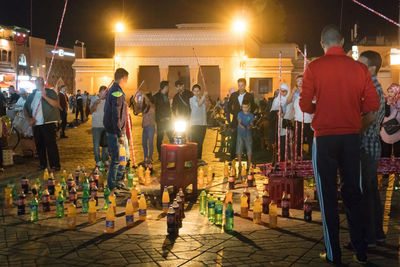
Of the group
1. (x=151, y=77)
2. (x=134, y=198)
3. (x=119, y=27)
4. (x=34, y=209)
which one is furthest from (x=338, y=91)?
(x=151, y=77)

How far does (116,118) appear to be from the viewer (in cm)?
836

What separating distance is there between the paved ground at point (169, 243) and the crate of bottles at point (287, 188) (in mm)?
271

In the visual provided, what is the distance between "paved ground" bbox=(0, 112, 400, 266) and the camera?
5094 millimetres

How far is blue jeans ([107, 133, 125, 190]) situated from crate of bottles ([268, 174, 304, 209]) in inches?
112

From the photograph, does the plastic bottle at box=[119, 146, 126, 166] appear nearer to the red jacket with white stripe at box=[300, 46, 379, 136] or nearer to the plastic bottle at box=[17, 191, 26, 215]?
the plastic bottle at box=[17, 191, 26, 215]

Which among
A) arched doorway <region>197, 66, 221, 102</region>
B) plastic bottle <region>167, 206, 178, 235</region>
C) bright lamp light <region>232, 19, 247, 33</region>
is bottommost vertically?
plastic bottle <region>167, 206, 178, 235</region>

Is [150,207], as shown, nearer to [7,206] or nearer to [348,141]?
[7,206]

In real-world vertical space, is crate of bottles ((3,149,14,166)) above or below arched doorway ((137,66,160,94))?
below

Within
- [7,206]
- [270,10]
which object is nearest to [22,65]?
[270,10]

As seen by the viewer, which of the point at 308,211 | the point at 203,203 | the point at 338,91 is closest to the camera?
the point at 338,91

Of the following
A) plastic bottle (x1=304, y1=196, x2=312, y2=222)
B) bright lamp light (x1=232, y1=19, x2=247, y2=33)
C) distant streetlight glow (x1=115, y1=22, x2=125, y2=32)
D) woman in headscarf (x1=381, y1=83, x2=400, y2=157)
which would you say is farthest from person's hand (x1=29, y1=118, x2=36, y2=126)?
distant streetlight glow (x1=115, y1=22, x2=125, y2=32)

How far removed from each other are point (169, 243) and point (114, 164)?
327 centimetres

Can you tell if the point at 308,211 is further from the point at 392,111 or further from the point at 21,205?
the point at 392,111

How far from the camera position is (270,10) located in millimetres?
50875
